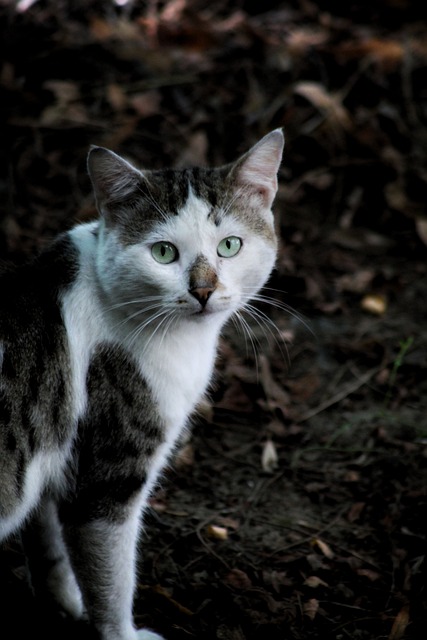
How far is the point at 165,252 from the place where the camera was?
8.21 feet

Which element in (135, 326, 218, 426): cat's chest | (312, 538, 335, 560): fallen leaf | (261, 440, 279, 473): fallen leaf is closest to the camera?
(135, 326, 218, 426): cat's chest

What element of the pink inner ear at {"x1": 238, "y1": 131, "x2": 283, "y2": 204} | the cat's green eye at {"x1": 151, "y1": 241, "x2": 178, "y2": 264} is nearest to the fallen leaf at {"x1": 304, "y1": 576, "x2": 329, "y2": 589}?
the cat's green eye at {"x1": 151, "y1": 241, "x2": 178, "y2": 264}

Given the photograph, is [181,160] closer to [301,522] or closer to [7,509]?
[301,522]

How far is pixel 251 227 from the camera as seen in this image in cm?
262

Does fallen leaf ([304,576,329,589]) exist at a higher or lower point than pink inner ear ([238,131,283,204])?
lower

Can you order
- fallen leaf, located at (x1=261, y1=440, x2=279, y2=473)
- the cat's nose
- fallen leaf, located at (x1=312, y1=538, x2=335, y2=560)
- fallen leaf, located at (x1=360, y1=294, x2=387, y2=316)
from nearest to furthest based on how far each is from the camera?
the cat's nose < fallen leaf, located at (x1=312, y1=538, x2=335, y2=560) < fallen leaf, located at (x1=261, y1=440, x2=279, y2=473) < fallen leaf, located at (x1=360, y1=294, x2=387, y2=316)

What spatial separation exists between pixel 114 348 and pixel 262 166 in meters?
0.88

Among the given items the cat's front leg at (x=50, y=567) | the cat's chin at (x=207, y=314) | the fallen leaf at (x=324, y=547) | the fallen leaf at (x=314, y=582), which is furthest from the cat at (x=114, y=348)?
the fallen leaf at (x=324, y=547)

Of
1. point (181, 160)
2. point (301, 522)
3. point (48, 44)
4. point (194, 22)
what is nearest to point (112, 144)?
point (181, 160)

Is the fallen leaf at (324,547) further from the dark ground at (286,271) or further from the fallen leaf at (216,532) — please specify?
the fallen leaf at (216,532)

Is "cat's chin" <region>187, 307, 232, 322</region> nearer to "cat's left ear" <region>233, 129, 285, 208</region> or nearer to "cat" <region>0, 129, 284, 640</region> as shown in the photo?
"cat" <region>0, 129, 284, 640</region>

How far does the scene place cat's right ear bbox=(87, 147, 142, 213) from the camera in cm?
244

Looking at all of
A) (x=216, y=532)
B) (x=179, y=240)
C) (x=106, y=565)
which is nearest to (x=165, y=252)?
(x=179, y=240)

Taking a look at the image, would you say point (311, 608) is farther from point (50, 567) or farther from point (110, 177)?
point (110, 177)
